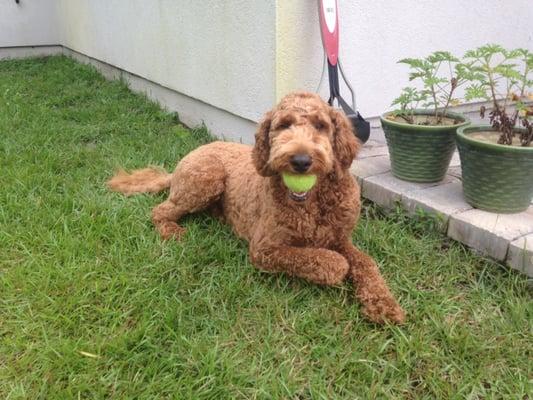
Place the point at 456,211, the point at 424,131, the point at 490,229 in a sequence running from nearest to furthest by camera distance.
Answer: the point at 490,229 < the point at 456,211 < the point at 424,131

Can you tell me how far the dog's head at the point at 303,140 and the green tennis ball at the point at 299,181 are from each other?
3 cm

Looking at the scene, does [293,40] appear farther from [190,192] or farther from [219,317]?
[219,317]

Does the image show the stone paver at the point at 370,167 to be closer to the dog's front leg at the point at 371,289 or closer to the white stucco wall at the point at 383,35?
the white stucco wall at the point at 383,35

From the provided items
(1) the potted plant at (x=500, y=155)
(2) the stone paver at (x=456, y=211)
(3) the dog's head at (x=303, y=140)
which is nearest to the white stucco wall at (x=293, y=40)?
(2) the stone paver at (x=456, y=211)

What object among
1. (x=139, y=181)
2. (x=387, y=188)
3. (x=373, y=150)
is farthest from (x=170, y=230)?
(x=373, y=150)

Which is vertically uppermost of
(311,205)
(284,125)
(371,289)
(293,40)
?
(293,40)

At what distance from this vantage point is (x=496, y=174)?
2500mm

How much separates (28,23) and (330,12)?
9006 mm

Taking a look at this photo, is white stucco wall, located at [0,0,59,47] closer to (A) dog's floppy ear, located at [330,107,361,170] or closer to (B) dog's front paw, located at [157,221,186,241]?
(B) dog's front paw, located at [157,221,186,241]

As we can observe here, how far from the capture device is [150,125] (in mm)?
5125

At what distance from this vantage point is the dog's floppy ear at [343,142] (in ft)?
7.53

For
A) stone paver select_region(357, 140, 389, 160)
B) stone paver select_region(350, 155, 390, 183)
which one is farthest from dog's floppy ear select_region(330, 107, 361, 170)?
stone paver select_region(357, 140, 389, 160)

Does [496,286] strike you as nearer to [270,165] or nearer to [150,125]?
[270,165]

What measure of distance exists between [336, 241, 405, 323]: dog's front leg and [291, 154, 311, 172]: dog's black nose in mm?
601
